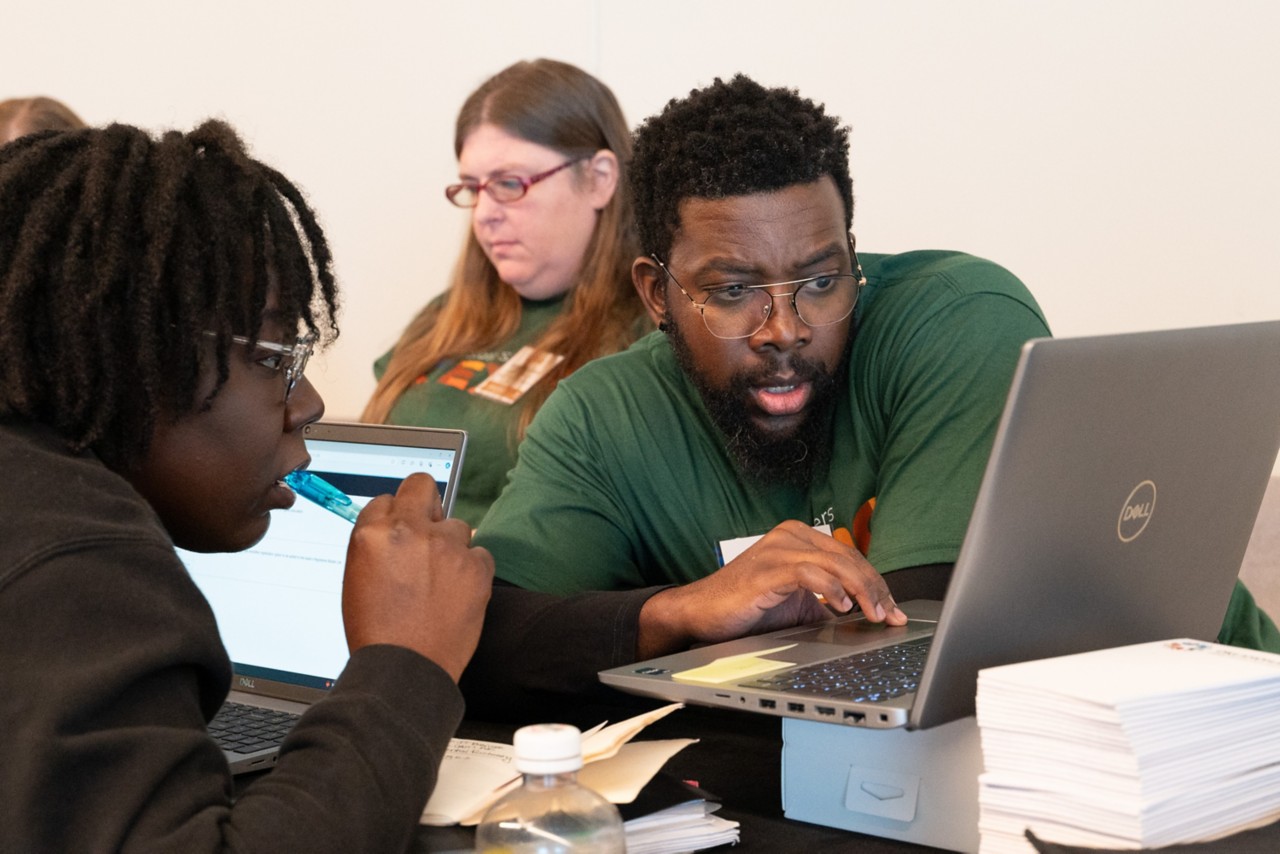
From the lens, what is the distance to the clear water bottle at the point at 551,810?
740 mm

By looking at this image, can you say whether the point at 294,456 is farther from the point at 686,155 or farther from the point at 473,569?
the point at 686,155

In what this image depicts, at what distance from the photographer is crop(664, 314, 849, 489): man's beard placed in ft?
4.81

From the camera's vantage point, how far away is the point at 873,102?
8.53 feet

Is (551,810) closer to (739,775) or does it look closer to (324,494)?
(739,775)

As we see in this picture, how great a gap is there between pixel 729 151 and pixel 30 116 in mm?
1727

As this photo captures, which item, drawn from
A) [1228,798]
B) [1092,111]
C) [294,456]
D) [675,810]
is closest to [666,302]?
[294,456]

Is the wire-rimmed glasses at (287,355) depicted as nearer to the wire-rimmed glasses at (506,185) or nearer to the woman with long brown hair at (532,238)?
the woman with long brown hair at (532,238)

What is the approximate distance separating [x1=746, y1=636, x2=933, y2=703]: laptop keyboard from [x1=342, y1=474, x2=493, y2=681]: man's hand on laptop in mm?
205

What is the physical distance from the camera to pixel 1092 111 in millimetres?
2367

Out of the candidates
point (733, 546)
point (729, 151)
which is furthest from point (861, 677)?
point (729, 151)

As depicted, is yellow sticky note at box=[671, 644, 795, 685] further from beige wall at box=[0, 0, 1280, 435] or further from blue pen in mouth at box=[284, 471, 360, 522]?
beige wall at box=[0, 0, 1280, 435]

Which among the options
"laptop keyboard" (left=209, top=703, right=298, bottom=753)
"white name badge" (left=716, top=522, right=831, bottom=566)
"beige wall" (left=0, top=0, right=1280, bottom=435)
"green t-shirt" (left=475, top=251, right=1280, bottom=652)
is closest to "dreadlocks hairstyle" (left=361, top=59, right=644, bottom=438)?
"beige wall" (left=0, top=0, right=1280, bottom=435)

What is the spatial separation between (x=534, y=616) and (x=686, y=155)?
588mm

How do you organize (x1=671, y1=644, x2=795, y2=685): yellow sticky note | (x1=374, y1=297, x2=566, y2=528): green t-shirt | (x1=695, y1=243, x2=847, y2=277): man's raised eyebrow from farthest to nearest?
(x1=374, y1=297, x2=566, y2=528): green t-shirt < (x1=695, y1=243, x2=847, y2=277): man's raised eyebrow < (x1=671, y1=644, x2=795, y2=685): yellow sticky note
